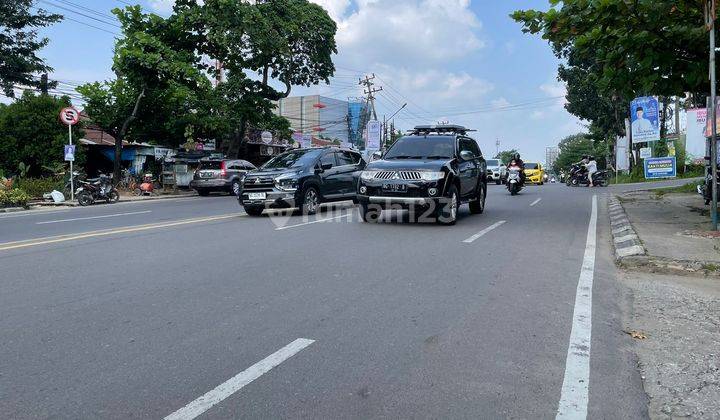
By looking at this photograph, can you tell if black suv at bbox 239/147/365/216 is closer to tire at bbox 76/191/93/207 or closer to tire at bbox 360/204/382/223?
tire at bbox 360/204/382/223

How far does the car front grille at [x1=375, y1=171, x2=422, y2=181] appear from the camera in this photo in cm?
1049

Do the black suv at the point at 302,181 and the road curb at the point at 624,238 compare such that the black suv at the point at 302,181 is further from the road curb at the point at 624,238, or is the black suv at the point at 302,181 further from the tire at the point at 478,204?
the road curb at the point at 624,238

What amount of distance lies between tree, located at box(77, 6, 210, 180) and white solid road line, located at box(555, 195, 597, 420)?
22513 mm

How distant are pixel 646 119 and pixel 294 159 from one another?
1003 inches

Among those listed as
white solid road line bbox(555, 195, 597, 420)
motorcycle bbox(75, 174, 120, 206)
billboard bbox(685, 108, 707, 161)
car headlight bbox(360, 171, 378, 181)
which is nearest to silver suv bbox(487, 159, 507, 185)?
billboard bbox(685, 108, 707, 161)

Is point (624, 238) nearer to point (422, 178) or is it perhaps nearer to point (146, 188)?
point (422, 178)

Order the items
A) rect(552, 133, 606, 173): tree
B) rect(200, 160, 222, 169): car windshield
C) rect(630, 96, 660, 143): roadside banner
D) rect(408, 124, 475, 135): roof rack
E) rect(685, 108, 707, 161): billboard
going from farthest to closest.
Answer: rect(552, 133, 606, 173): tree
rect(685, 108, 707, 161): billboard
rect(630, 96, 660, 143): roadside banner
rect(200, 160, 222, 169): car windshield
rect(408, 124, 475, 135): roof rack

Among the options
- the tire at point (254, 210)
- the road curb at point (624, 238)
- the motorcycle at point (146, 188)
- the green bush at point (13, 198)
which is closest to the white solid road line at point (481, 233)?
the road curb at point (624, 238)

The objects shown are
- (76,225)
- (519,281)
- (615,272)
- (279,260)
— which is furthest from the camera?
(76,225)

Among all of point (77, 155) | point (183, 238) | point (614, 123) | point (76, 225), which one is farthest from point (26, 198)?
point (614, 123)

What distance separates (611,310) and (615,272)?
192 cm

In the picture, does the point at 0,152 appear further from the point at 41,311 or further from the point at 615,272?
the point at 615,272

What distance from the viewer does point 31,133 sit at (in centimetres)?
2378

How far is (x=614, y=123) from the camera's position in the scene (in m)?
42.5
